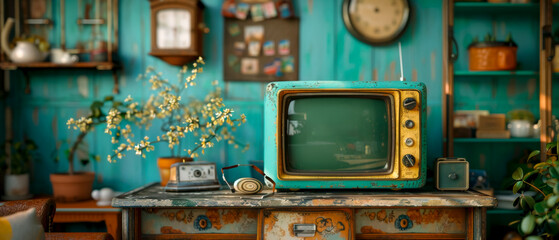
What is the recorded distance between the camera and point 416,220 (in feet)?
5.62

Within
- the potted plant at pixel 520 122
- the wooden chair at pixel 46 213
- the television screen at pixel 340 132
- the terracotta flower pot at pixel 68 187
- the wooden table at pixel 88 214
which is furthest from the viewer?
the potted plant at pixel 520 122

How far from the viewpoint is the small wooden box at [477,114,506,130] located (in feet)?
7.55

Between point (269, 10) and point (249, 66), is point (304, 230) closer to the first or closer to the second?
point (249, 66)

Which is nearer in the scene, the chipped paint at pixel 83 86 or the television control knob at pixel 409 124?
the television control knob at pixel 409 124

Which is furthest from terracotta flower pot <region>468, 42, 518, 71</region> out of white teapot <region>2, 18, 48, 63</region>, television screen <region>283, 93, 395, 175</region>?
white teapot <region>2, 18, 48, 63</region>

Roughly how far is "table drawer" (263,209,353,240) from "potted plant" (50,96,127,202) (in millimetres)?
1053

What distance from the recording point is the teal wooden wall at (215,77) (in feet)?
7.95

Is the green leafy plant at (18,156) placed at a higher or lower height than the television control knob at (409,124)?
lower

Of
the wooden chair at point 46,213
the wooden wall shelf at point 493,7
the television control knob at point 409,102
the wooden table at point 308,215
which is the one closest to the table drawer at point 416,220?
the wooden table at point 308,215

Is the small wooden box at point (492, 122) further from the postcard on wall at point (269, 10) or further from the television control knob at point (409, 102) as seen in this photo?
the postcard on wall at point (269, 10)

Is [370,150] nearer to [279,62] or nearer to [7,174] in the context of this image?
[279,62]

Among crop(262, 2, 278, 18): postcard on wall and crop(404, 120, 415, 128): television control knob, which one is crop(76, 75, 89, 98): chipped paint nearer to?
crop(262, 2, 278, 18): postcard on wall

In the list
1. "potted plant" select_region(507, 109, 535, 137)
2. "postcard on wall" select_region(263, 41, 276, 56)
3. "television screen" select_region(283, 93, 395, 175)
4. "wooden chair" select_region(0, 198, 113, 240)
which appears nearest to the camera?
"wooden chair" select_region(0, 198, 113, 240)

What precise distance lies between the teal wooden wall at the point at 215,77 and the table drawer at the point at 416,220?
0.73 metres
